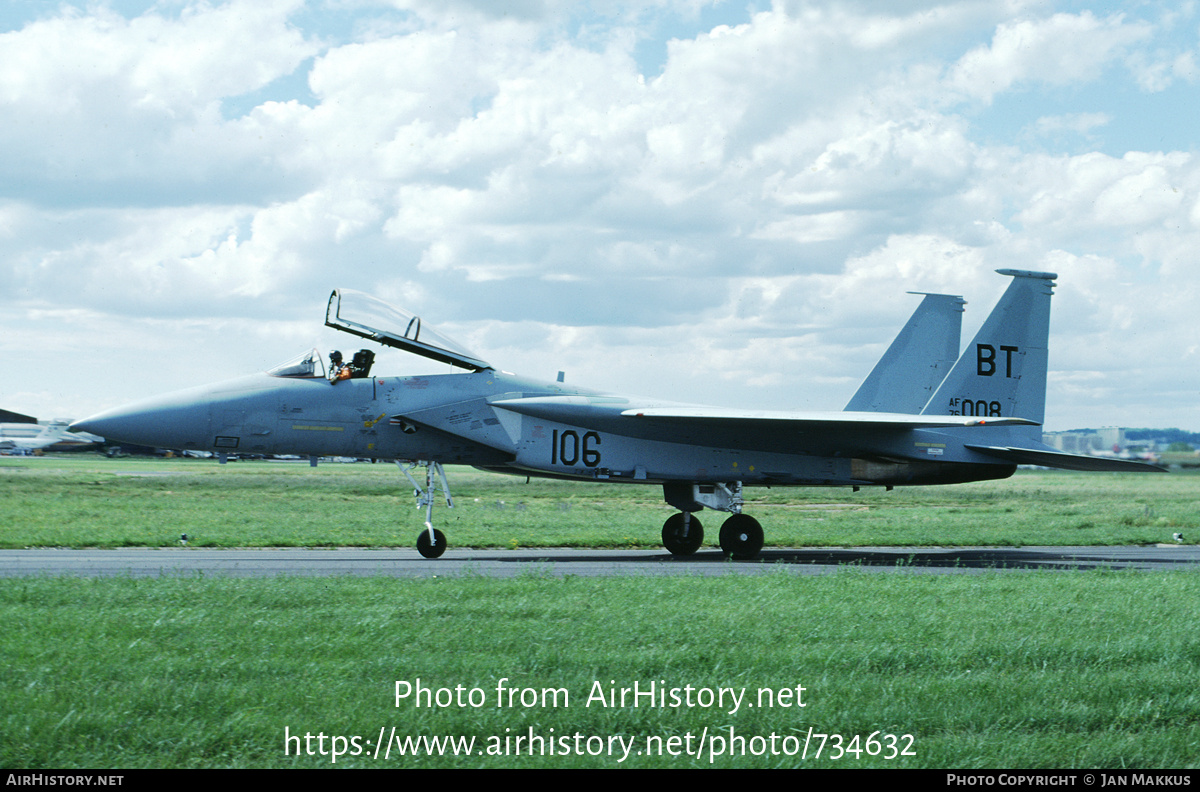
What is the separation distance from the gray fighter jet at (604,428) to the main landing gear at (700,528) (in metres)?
0.03

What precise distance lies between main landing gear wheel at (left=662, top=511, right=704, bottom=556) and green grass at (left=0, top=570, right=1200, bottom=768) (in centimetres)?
789

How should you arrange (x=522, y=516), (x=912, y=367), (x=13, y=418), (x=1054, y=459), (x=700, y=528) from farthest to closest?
1. (x=522, y=516)
2. (x=912, y=367)
3. (x=1054, y=459)
4. (x=700, y=528)
5. (x=13, y=418)

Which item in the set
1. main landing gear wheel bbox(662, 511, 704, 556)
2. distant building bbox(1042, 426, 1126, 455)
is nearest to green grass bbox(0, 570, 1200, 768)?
distant building bbox(1042, 426, 1126, 455)

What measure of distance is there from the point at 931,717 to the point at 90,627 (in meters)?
6.13

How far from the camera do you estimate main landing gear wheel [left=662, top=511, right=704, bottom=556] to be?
18.8 m

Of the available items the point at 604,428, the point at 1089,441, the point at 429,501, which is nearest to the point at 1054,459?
the point at 1089,441

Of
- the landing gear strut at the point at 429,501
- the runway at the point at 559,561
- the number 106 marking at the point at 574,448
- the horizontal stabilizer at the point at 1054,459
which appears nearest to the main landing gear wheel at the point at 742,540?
the runway at the point at 559,561

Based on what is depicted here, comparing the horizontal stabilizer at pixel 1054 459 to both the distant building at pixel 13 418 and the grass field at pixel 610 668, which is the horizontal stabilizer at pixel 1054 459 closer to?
the grass field at pixel 610 668

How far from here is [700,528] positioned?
1916cm

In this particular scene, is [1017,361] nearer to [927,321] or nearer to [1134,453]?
[927,321]

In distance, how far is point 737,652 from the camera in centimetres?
738

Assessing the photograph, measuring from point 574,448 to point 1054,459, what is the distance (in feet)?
30.5

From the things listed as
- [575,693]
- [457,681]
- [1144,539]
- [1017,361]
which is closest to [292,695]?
[457,681]

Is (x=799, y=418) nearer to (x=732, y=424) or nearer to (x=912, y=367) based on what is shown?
(x=732, y=424)
